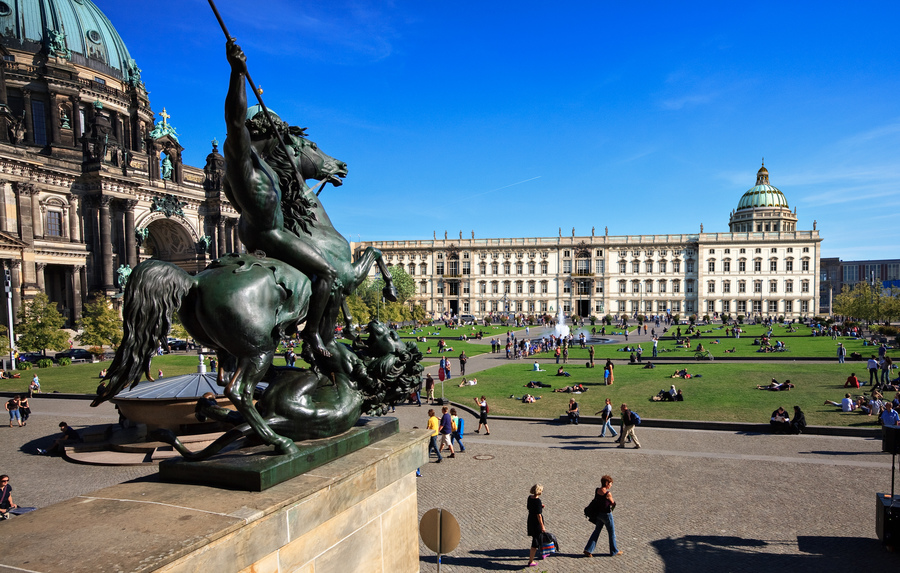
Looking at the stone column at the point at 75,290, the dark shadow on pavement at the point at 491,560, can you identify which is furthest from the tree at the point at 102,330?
the dark shadow on pavement at the point at 491,560

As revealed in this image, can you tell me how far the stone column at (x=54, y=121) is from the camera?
55.7 m

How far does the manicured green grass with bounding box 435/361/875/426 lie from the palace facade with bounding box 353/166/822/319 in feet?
218

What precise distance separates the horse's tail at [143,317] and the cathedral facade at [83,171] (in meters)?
50.3

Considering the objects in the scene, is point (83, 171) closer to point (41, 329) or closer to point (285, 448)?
point (41, 329)

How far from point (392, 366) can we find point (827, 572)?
24.3ft

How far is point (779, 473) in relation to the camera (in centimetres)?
1217

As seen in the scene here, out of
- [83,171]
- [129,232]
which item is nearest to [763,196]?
Result: [129,232]

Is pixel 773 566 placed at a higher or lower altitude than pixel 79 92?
lower

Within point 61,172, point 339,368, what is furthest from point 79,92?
point 339,368

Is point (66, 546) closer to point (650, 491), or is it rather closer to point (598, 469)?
point (650, 491)

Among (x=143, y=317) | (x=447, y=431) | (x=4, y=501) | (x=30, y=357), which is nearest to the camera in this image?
(x=143, y=317)

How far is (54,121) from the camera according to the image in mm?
55812

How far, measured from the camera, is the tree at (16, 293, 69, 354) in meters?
35.9

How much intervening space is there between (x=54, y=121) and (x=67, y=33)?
12850 millimetres
